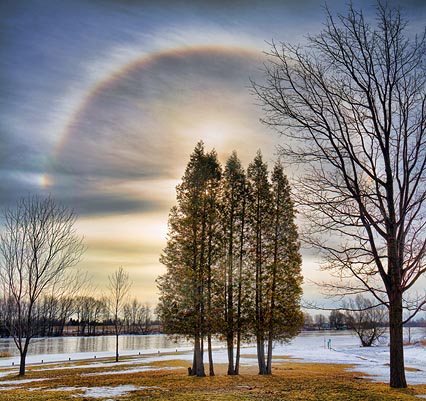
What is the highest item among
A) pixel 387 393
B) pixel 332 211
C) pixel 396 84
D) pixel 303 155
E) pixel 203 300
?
pixel 396 84

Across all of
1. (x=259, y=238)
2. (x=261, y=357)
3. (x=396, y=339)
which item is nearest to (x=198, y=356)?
(x=261, y=357)

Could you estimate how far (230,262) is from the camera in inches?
1067

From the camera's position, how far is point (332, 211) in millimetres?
13633

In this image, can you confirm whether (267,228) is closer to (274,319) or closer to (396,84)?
(274,319)

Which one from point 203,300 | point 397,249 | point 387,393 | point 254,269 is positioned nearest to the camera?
point 387,393

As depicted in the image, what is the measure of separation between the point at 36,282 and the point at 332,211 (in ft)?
68.6

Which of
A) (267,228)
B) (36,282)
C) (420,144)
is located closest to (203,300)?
(267,228)

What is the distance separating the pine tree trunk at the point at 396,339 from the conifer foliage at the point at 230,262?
13.2m

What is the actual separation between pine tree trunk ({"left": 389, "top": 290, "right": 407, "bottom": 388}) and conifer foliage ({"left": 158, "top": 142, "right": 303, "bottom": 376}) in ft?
43.4

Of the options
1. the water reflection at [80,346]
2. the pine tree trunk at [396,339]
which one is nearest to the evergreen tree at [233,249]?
the pine tree trunk at [396,339]

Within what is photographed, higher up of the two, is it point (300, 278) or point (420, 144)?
point (420, 144)

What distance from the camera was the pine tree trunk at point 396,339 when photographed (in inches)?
525

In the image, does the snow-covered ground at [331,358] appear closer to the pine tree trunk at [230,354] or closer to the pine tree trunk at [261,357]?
the pine tree trunk at [261,357]

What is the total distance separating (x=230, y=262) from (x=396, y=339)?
14.5 m
